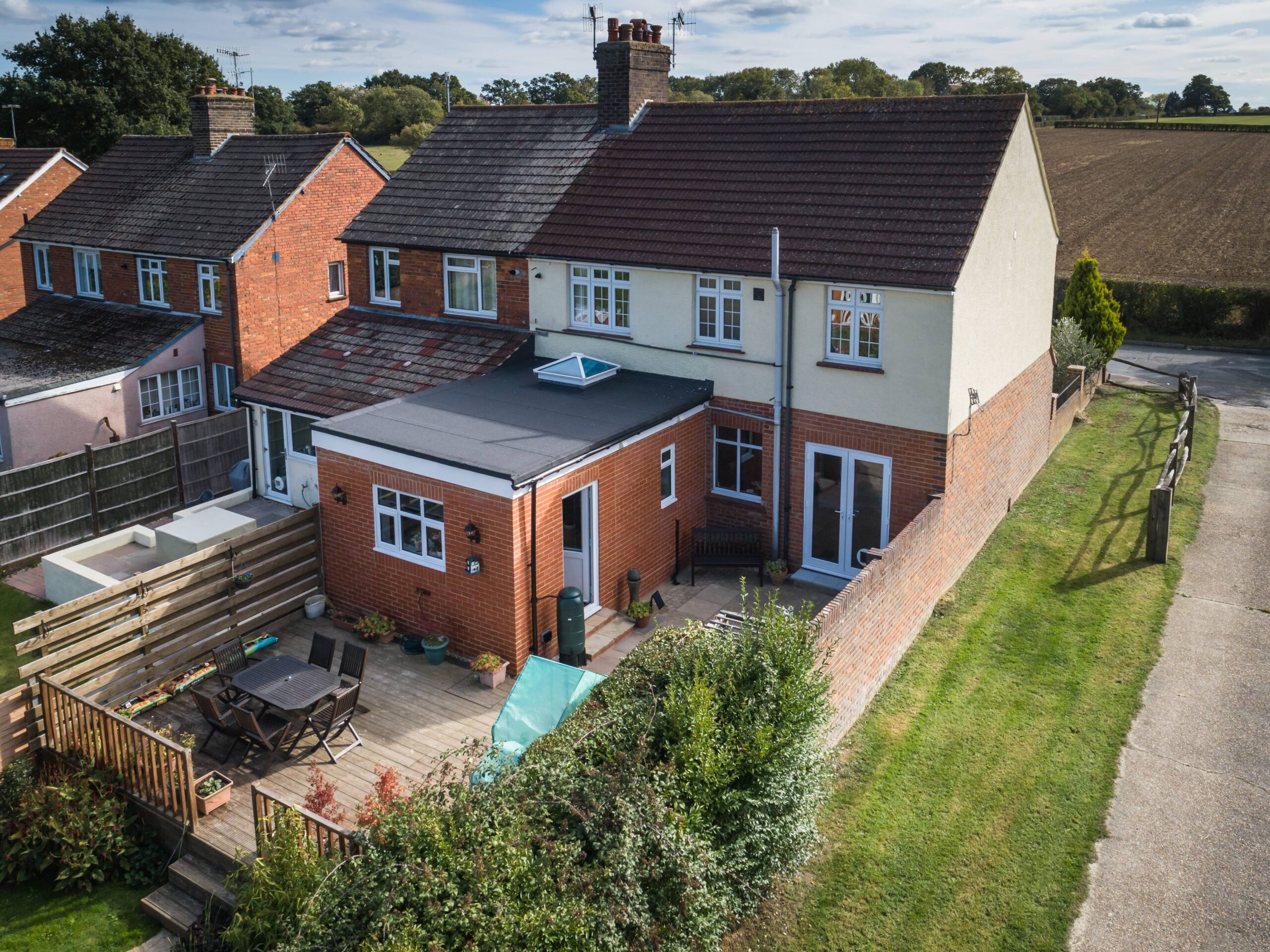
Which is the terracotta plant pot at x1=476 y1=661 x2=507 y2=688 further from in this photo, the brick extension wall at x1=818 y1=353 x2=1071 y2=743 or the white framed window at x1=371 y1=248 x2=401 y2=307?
Answer: the white framed window at x1=371 y1=248 x2=401 y2=307

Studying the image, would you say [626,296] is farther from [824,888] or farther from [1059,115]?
[1059,115]

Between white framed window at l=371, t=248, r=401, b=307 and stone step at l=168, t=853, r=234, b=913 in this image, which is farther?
white framed window at l=371, t=248, r=401, b=307

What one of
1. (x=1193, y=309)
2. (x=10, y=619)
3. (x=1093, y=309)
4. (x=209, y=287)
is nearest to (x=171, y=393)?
(x=209, y=287)

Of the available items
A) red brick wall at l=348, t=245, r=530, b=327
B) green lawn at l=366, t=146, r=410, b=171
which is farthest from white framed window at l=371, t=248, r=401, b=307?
green lawn at l=366, t=146, r=410, b=171

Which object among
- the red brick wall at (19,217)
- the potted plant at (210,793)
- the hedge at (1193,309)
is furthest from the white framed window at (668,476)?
the red brick wall at (19,217)

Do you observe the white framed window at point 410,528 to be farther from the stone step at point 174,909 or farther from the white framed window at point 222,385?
the white framed window at point 222,385
